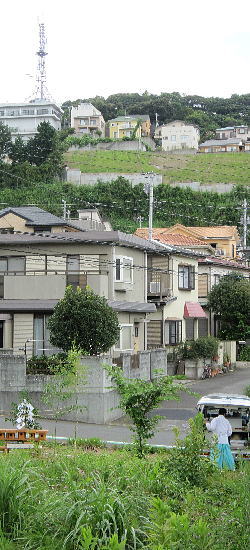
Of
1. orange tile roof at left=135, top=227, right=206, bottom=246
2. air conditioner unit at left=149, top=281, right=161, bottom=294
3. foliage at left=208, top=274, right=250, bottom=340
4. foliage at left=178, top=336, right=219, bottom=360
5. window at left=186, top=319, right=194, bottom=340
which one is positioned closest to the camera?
foliage at left=178, top=336, right=219, bottom=360

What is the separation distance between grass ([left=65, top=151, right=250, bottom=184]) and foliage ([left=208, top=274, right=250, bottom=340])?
46461 millimetres

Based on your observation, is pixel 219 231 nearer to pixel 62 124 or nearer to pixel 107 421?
pixel 107 421

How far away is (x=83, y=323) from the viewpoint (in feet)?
74.2

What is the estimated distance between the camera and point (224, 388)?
29609 millimetres

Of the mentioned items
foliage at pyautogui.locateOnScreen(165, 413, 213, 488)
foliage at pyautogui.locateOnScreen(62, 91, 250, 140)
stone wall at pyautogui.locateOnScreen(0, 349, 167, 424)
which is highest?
foliage at pyautogui.locateOnScreen(62, 91, 250, 140)

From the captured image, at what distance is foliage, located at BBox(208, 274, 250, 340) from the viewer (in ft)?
129

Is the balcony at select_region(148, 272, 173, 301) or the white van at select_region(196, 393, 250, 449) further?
the balcony at select_region(148, 272, 173, 301)

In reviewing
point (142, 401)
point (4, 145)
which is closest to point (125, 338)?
point (142, 401)

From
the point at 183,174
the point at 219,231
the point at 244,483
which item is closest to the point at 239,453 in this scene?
the point at 244,483

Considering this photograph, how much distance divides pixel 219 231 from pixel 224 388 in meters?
25.1

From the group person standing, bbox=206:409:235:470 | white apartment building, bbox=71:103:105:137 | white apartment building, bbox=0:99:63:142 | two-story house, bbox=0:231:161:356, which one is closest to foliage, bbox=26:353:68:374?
two-story house, bbox=0:231:161:356

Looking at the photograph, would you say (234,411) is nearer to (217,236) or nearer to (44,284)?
(44,284)

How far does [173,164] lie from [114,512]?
307ft

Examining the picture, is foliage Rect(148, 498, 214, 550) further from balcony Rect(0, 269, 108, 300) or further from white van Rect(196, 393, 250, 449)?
balcony Rect(0, 269, 108, 300)
